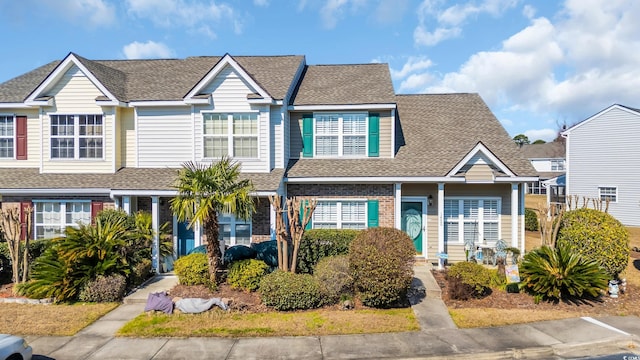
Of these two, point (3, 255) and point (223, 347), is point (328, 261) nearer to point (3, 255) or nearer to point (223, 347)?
point (223, 347)

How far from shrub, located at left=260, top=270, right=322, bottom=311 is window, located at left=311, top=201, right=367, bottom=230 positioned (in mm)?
5022

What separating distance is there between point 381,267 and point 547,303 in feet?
16.6

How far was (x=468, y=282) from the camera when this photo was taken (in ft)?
36.8

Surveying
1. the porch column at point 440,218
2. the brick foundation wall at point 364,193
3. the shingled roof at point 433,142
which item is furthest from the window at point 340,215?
the porch column at point 440,218

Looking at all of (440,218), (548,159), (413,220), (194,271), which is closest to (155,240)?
(194,271)

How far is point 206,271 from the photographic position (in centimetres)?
1185

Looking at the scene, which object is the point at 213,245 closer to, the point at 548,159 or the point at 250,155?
the point at 250,155

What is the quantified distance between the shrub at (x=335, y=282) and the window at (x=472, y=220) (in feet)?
23.0

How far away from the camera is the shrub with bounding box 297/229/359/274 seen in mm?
12586

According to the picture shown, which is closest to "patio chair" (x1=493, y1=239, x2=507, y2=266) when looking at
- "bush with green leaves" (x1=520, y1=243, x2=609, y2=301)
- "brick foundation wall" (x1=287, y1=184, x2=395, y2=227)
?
"bush with green leaves" (x1=520, y1=243, x2=609, y2=301)

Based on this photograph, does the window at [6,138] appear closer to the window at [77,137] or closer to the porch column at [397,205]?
the window at [77,137]

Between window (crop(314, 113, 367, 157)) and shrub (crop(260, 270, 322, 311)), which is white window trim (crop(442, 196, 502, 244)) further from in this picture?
shrub (crop(260, 270, 322, 311))

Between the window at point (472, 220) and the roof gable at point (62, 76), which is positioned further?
the window at point (472, 220)

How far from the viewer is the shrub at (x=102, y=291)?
36.8 ft
